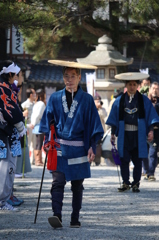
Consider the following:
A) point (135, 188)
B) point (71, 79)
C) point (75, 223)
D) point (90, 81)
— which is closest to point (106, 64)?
point (90, 81)

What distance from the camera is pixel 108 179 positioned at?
1146 centimetres

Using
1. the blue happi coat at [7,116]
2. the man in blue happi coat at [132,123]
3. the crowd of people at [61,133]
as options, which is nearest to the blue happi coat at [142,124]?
the man in blue happi coat at [132,123]

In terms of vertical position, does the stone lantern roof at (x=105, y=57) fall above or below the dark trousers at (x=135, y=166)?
above

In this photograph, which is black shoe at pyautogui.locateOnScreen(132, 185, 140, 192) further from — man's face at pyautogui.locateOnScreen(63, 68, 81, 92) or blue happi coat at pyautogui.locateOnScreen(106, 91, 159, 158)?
man's face at pyautogui.locateOnScreen(63, 68, 81, 92)

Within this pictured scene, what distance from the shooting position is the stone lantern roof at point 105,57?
1808cm

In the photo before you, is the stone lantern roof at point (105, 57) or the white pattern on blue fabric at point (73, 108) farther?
the stone lantern roof at point (105, 57)

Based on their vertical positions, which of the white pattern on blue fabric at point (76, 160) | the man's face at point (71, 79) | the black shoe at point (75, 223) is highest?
the man's face at point (71, 79)

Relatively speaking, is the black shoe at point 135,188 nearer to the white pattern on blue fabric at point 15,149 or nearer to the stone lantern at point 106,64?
the white pattern on blue fabric at point 15,149

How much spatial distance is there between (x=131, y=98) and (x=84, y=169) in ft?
10.9

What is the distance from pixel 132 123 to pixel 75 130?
3.30 metres

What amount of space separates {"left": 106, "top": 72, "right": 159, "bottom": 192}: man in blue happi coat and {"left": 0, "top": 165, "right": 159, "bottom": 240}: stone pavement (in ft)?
1.59

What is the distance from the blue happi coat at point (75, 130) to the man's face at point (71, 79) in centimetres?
9

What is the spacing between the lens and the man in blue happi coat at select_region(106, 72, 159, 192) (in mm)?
9297

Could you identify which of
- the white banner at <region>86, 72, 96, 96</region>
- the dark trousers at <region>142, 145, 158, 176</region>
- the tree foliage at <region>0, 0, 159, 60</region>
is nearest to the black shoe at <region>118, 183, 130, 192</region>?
the dark trousers at <region>142, 145, 158, 176</region>
